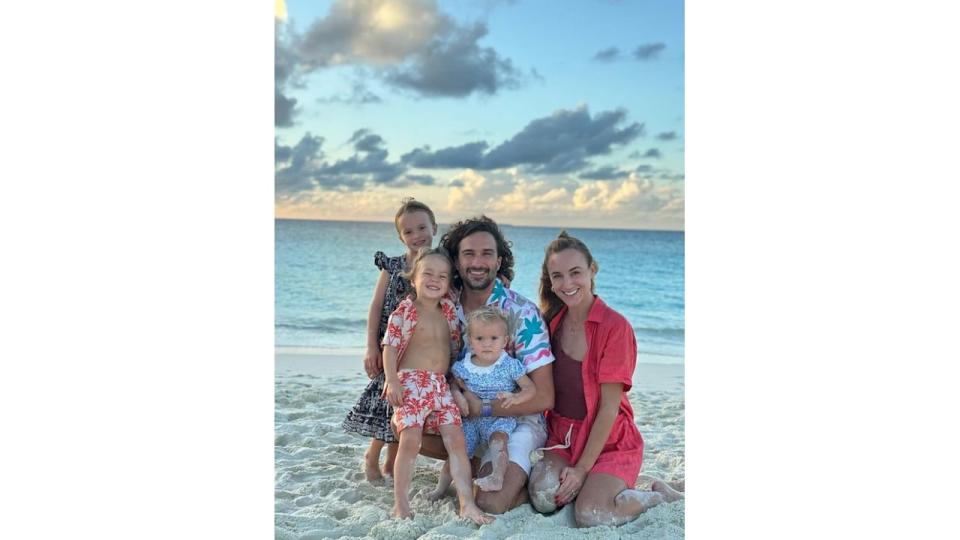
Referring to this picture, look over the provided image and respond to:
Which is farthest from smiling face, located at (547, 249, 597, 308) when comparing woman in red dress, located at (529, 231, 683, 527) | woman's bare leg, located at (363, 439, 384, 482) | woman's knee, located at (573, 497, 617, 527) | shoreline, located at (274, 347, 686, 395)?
shoreline, located at (274, 347, 686, 395)

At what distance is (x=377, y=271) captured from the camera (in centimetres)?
983

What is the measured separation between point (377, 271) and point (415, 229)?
23.4ft

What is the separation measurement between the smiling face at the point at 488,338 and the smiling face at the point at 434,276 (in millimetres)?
138

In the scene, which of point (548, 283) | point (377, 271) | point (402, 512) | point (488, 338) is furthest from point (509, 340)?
point (377, 271)

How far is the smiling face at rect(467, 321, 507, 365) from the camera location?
2.49 m

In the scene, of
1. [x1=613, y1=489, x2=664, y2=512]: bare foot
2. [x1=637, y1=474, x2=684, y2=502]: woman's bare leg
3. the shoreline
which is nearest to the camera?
Answer: [x1=613, y1=489, x2=664, y2=512]: bare foot

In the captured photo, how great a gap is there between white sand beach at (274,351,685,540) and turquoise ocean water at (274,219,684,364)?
468 centimetres

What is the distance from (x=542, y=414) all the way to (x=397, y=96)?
7.34 metres

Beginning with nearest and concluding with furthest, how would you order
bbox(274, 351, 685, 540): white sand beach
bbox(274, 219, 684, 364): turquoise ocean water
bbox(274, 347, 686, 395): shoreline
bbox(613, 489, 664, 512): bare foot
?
bbox(274, 351, 685, 540): white sand beach → bbox(613, 489, 664, 512): bare foot → bbox(274, 347, 686, 395): shoreline → bbox(274, 219, 684, 364): turquoise ocean water

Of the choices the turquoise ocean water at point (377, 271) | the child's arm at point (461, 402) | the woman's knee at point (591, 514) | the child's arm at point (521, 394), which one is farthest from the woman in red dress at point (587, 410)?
the turquoise ocean water at point (377, 271)

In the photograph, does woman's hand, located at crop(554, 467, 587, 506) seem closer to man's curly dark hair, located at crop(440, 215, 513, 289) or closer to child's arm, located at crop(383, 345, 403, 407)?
child's arm, located at crop(383, 345, 403, 407)

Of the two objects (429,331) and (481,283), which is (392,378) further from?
(481,283)
